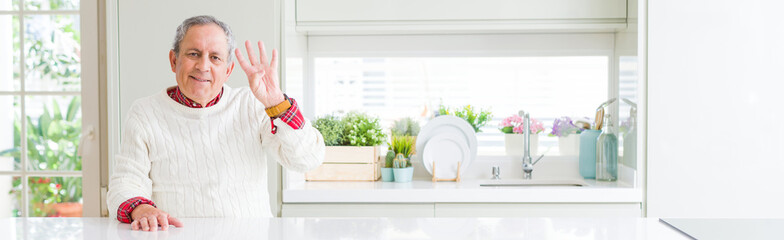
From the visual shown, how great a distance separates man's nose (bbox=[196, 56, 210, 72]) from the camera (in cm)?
153

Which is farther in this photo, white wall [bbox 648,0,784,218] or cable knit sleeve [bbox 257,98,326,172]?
white wall [bbox 648,0,784,218]

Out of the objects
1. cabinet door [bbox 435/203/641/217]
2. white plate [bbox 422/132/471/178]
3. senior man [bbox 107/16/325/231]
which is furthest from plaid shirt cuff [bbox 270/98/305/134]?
white plate [bbox 422/132/471/178]

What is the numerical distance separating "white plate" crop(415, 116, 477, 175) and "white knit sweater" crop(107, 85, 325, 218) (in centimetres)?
124

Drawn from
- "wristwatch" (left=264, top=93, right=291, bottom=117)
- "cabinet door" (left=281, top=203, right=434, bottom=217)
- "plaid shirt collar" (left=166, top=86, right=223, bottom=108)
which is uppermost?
"plaid shirt collar" (left=166, top=86, right=223, bottom=108)

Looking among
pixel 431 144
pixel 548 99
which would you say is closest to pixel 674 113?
pixel 548 99

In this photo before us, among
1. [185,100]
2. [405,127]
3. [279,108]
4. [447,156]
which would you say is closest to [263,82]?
[279,108]

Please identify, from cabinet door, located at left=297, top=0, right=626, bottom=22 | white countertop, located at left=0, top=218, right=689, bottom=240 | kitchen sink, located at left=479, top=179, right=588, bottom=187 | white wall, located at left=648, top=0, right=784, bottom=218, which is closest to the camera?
white countertop, located at left=0, top=218, right=689, bottom=240

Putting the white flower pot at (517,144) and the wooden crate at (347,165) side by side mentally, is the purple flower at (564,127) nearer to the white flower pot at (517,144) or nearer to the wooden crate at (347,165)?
the white flower pot at (517,144)

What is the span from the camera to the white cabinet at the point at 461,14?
2.62 meters

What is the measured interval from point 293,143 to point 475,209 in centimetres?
108

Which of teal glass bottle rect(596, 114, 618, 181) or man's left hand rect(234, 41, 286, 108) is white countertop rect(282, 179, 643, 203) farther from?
man's left hand rect(234, 41, 286, 108)

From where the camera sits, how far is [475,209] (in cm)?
244

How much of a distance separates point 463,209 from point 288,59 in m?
0.87

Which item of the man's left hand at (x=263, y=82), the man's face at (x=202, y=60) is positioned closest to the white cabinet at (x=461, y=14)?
the man's face at (x=202, y=60)
